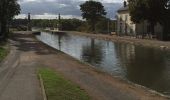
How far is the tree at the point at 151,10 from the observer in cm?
7425

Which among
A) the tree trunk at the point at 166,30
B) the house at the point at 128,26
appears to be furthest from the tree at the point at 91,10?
the tree trunk at the point at 166,30

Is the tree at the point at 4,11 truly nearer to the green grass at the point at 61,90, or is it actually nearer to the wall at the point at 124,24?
the wall at the point at 124,24

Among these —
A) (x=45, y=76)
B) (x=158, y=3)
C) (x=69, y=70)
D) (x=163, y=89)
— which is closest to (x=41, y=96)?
(x=45, y=76)

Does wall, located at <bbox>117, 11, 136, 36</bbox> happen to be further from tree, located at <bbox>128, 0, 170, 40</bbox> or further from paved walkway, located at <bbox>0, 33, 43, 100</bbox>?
paved walkway, located at <bbox>0, 33, 43, 100</bbox>

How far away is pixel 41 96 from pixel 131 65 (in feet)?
71.9

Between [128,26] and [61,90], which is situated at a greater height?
[128,26]

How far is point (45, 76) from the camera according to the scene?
2442cm

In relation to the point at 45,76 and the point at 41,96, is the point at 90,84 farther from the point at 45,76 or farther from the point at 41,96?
the point at 41,96

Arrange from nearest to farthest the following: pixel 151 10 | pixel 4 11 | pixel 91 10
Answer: pixel 151 10 < pixel 4 11 < pixel 91 10

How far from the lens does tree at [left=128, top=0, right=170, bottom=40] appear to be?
74.2 meters

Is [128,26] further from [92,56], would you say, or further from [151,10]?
[92,56]

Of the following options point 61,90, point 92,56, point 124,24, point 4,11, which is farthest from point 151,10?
point 61,90

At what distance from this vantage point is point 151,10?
74.8 m

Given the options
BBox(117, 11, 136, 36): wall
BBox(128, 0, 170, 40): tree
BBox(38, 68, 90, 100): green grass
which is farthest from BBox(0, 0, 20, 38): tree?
BBox(38, 68, 90, 100): green grass
